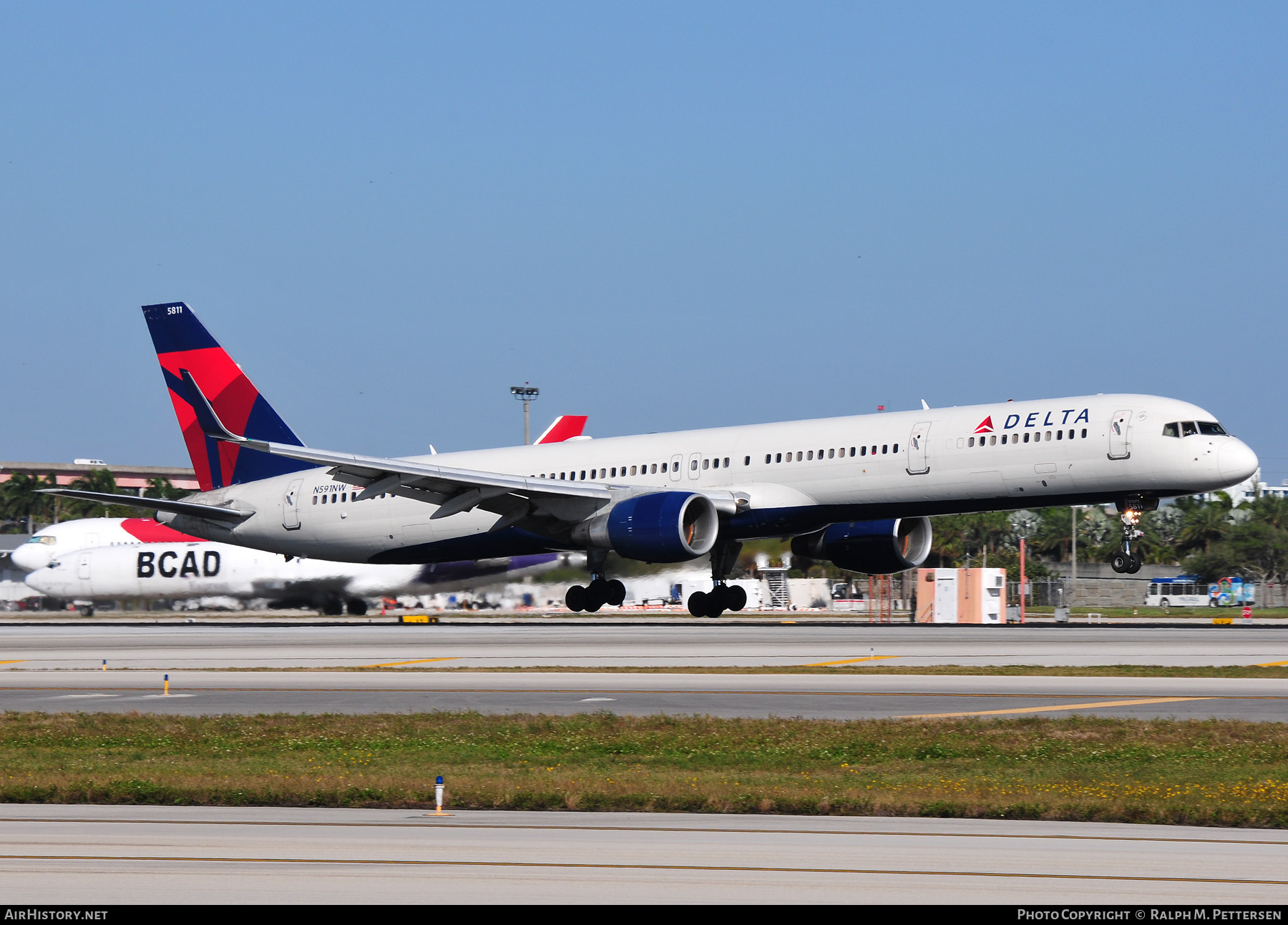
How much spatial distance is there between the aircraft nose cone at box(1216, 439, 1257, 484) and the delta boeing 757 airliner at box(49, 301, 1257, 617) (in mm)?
54

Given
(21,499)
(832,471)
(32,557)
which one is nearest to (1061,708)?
(832,471)

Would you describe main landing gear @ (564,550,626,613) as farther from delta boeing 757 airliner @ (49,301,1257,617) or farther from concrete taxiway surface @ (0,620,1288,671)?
concrete taxiway surface @ (0,620,1288,671)

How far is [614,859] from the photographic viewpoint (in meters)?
10.1

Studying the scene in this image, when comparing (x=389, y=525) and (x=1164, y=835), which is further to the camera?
(x=389, y=525)

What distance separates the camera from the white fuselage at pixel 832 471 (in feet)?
125

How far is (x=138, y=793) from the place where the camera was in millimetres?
13758

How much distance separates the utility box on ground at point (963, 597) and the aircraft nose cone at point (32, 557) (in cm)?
4323

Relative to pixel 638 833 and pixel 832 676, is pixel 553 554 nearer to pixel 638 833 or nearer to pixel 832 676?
pixel 832 676

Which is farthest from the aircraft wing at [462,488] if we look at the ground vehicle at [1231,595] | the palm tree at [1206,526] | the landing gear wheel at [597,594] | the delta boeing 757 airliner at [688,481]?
the palm tree at [1206,526]

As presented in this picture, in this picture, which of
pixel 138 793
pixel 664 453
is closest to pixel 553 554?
pixel 664 453

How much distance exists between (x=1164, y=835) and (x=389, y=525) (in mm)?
40114

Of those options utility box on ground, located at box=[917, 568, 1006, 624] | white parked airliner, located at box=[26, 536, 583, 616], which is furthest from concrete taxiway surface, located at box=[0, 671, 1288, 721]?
utility box on ground, located at box=[917, 568, 1006, 624]

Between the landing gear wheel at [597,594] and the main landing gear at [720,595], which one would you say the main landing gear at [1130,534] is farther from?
the landing gear wheel at [597,594]
